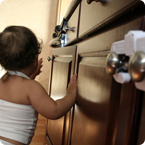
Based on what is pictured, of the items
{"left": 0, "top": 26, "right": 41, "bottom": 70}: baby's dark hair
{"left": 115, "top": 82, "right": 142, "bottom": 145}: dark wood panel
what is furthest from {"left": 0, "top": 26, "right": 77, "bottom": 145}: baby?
{"left": 115, "top": 82, "right": 142, "bottom": 145}: dark wood panel

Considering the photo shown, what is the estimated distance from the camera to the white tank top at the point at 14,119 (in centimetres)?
72

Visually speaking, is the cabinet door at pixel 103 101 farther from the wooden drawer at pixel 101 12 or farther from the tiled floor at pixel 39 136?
the tiled floor at pixel 39 136

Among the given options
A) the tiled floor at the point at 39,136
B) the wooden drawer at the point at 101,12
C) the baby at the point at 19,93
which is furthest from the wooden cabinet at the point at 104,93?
the tiled floor at the point at 39,136

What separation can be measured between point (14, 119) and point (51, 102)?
0.21m

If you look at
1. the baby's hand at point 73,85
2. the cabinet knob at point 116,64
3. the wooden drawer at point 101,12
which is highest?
the wooden drawer at point 101,12

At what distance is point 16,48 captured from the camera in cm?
70

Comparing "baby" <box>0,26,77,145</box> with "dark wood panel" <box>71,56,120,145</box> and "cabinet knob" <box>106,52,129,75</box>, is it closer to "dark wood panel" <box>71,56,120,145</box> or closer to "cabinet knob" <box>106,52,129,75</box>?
"dark wood panel" <box>71,56,120,145</box>

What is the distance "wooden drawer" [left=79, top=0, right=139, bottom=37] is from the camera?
0.31 m

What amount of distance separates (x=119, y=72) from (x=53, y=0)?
2.55 metres

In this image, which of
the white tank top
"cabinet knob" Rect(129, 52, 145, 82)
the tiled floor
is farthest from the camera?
the tiled floor

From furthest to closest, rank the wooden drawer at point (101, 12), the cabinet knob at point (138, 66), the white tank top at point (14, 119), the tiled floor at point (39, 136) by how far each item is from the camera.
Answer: the tiled floor at point (39, 136)
the white tank top at point (14, 119)
the wooden drawer at point (101, 12)
the cabinet knob at point (138, 66)

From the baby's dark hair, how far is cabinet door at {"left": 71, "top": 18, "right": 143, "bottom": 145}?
268 millimetres

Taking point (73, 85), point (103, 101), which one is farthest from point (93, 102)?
point (73, 85)

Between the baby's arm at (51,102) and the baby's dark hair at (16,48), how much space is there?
133 mm
